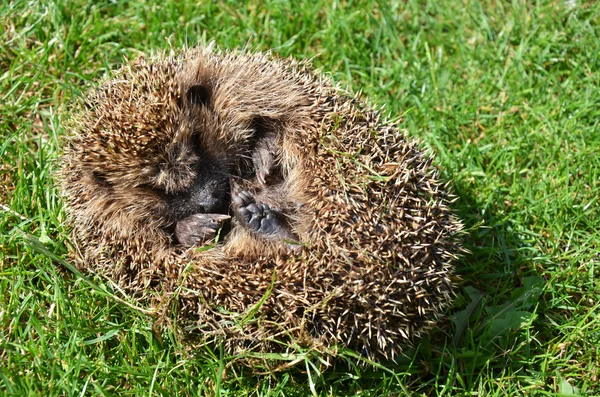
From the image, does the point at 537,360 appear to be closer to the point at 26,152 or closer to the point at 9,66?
the point at 26,152

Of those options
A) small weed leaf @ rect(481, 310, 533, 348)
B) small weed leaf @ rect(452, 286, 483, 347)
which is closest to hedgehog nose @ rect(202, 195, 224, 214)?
small weed leaf @ rect(452, 286, 483, 347)

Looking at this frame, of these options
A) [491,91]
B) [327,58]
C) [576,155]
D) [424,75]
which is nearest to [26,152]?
[327,58]

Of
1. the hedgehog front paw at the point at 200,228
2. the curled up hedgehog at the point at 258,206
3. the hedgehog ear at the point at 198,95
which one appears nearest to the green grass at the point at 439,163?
the curled up hedgehog at the point at 258,206

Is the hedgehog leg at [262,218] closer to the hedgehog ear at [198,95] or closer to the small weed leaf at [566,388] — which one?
the hedgehog ear at [198,95]

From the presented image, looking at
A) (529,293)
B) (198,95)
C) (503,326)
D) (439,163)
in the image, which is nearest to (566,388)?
(503,326)

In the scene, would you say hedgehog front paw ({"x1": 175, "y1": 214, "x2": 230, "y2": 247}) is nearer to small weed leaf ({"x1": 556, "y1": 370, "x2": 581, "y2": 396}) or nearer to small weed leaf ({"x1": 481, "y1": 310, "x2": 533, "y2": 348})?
small weed leaf ({"x1": 481, "y1": 310, "x2": 533, "y2": 348})

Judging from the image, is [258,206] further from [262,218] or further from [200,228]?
[200,228]
